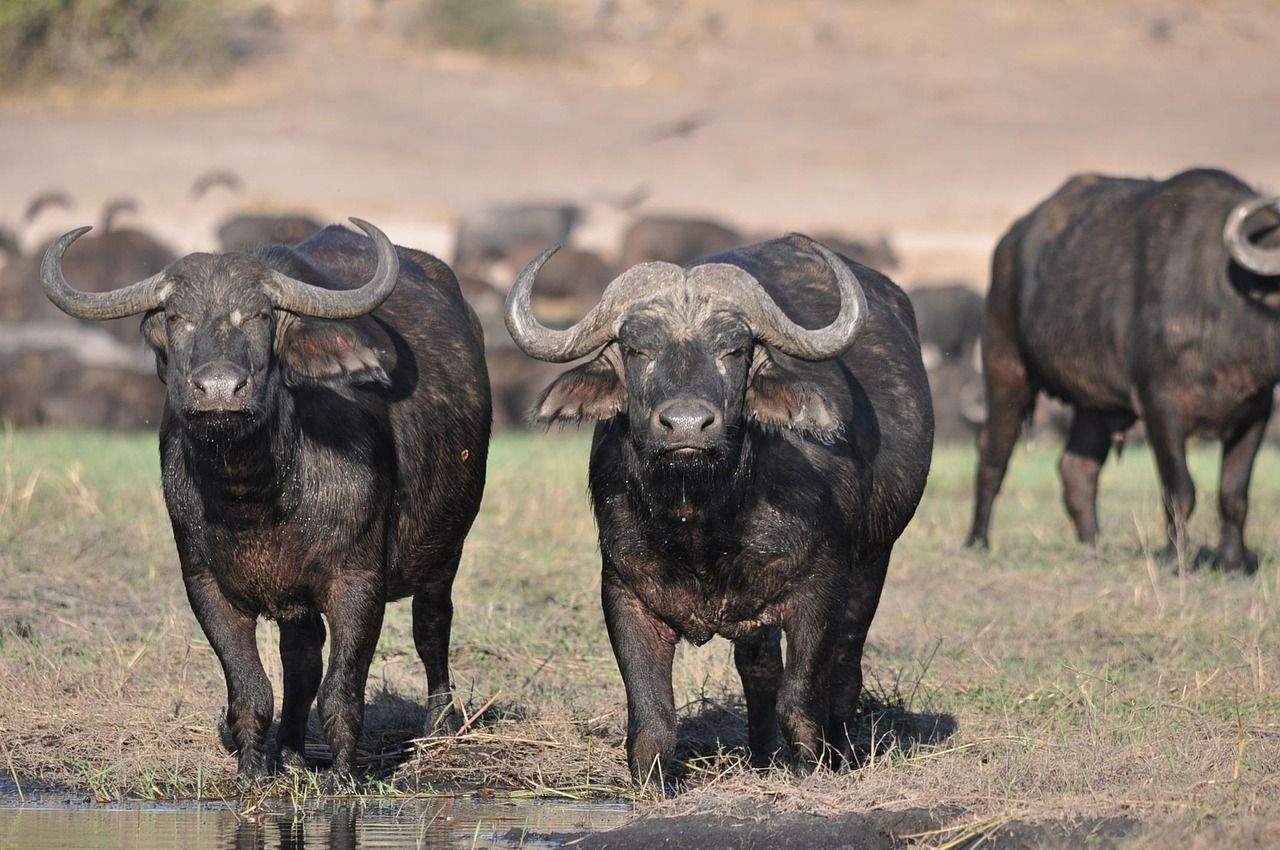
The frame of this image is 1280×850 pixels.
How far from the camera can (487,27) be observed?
163 ft

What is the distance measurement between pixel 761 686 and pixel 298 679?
5.13 feet

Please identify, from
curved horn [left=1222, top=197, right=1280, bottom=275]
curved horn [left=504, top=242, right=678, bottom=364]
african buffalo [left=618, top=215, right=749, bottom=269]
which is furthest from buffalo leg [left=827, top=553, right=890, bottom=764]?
african buffalo [left=618, top=215, right=749, bottom=269]

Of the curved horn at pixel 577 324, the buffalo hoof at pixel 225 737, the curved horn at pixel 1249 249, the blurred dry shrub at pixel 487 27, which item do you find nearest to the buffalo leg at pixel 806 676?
the curved horn at pixel 577 324

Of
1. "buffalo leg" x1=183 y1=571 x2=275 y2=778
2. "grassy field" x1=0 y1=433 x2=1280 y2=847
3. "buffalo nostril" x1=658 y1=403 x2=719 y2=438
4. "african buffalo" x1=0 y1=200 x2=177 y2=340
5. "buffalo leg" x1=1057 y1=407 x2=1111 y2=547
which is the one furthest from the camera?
"african buffalo" x1=0 y1=200 x2=177 y2=340

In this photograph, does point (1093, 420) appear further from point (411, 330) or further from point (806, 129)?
point (806, 129)

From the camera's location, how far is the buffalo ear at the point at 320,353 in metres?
6.20

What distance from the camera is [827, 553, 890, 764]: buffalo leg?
6594mm

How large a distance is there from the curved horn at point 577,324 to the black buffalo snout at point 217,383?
80cm

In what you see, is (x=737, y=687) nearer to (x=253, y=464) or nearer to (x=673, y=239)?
(x=253, y=464)

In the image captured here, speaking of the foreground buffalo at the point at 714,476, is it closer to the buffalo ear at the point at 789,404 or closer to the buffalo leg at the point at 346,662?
the buffalo ear at the point at 789,404

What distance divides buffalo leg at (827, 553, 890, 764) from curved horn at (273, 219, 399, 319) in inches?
69.7

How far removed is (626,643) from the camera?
5969 millimetres

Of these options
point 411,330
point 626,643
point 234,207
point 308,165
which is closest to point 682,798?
point 626,643

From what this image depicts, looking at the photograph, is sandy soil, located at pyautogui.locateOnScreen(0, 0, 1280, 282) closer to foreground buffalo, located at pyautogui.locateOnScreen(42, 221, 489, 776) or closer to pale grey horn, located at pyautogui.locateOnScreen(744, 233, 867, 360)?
foreground buffalo, located at pyautogui.locateOnScreen(42, 221, 489, 776)
